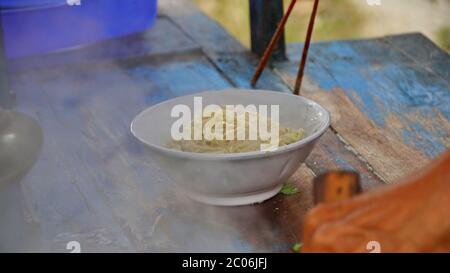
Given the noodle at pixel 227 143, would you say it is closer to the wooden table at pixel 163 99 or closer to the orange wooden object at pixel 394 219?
the wooden table at pixel 163 99

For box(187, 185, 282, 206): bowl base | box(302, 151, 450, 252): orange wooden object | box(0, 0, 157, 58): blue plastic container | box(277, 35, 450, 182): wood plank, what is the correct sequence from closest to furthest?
box(302, 151, 450, 252): orange wooden object
box(187, 185, 282, 206): bowl base
box(277, 35, 450, 182): wood plank
box(0, 0, 157, 58): blue plastic container

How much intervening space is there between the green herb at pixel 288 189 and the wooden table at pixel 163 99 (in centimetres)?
2

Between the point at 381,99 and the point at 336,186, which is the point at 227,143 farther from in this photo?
the point at 381,99

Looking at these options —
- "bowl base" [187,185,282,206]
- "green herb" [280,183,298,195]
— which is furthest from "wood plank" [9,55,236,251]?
"green herb" [280,183,298,195]

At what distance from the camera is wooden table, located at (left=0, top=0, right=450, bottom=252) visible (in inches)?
76.1

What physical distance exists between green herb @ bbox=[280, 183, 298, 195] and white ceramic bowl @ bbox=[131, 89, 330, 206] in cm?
3

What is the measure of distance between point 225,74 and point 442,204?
1.80 m

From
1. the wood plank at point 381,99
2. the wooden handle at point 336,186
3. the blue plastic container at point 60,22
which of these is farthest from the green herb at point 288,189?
the blue plastic container at point 60,22

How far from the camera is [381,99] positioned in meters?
2.74

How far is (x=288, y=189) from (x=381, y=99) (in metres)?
0.79

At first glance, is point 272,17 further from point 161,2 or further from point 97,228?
point 97,228

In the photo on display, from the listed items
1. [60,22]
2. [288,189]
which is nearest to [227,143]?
[288,189]

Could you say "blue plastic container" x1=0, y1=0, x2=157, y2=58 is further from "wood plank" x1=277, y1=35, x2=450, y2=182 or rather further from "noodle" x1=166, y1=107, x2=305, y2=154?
"noodle" x1=166, y1=107, x2=305, y2=154

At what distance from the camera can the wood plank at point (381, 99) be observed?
2.33 metres
